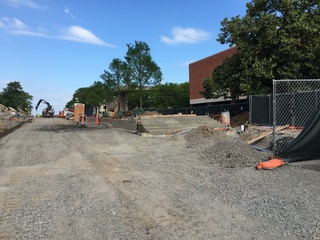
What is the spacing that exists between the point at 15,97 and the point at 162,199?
443 feet

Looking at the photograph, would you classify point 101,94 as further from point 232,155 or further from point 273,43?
point 232,155

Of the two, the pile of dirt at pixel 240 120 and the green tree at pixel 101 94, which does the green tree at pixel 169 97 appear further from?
the pile of dirt at pixel 240 120

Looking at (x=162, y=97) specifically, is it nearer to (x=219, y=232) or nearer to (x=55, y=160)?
(x=55, y=160)

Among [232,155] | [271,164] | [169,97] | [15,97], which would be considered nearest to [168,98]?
[169,97]

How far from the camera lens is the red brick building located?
2139 inches

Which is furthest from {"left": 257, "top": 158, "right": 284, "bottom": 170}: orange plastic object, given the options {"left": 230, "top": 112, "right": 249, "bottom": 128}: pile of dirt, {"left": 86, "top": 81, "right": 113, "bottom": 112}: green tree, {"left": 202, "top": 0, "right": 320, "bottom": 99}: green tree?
{"left": 86, "top": 81, "right": 113, "bottom": 112}: green tree

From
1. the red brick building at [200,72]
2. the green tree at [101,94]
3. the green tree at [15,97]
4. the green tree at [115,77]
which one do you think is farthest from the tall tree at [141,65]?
the green tree at [15,97]

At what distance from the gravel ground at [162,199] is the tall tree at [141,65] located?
2947cm

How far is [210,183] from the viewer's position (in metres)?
7.00

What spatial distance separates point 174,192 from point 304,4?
69.3ft

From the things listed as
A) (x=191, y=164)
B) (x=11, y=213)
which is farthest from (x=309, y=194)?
(x=11, y=213)

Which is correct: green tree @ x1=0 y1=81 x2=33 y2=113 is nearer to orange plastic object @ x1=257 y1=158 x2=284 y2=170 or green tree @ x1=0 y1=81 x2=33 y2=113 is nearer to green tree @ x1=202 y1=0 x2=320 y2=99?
green tree @ x1=202 y1=0 x2=320 y2=99

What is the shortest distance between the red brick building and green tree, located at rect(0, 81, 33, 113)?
3212 inches

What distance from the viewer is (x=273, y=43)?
22.2 m
